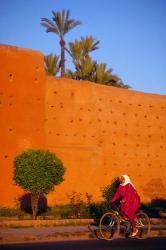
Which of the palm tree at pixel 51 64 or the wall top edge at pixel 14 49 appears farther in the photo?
the palm tree at pixel 51 64

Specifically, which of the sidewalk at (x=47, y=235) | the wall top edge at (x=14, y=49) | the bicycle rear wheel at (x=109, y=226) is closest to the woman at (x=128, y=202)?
the bicycle rear wheel at (x=109, y=226)

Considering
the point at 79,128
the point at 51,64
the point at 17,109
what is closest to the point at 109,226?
the point at 17,109

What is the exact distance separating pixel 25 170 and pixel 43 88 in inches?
198

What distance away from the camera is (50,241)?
9398 mm

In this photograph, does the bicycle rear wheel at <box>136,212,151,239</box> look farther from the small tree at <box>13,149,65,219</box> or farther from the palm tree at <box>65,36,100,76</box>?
the palm tree at <box>65,36,100,76</box>

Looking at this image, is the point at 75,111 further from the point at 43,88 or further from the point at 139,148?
the point at 139,148

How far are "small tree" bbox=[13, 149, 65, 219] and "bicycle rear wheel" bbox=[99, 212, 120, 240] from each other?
356 cm

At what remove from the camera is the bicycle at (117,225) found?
371 inches

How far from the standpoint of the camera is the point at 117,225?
9406 millimetres

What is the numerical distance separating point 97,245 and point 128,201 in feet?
4.70

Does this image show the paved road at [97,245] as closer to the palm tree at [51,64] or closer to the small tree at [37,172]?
the small tree at [37,172]

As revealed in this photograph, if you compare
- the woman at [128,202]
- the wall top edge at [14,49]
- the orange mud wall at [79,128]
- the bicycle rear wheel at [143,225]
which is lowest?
the bicycle rear wheel at [143,225]

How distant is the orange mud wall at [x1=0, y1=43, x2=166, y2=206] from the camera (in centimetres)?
1617

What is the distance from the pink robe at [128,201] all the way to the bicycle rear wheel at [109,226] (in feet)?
1.02
